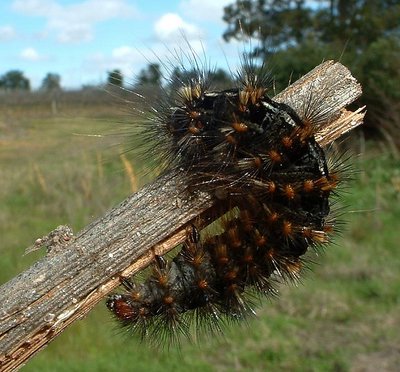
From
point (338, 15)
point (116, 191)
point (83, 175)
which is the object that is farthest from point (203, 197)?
point (338, 15)

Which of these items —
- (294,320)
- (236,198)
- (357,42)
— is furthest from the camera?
(357,42)

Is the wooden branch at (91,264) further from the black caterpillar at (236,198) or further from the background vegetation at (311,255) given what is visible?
the background vegetation at (311,255)

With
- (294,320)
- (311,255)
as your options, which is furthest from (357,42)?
(311,255)

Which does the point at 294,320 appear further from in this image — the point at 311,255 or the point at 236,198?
the point at 236,198

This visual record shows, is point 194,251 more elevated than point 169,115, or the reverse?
point 169,115

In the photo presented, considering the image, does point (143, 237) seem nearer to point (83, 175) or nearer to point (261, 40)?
point (261, 40)
